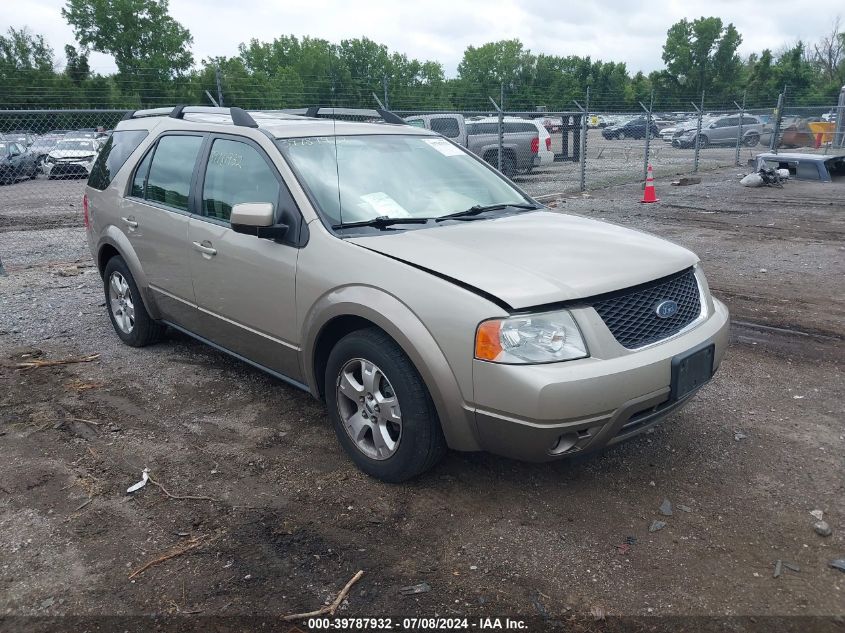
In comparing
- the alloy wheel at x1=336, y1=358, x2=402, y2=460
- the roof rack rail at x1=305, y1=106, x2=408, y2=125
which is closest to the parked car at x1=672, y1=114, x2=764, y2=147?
the roof rack rail at x1=305, y1=106, x2=408, y2=125

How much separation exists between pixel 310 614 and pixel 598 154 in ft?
71.7

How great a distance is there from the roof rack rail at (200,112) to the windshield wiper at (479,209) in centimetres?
129

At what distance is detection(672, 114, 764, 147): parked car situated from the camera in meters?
28.2

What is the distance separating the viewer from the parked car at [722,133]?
28.2m

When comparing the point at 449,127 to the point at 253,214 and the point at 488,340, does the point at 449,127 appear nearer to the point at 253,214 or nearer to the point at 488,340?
the point at 253,214

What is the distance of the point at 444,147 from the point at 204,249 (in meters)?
1.69

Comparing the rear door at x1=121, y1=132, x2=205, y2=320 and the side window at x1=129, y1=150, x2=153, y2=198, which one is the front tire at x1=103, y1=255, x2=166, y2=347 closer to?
the rear door at x1=121, y1=132, x2=205, y2=320

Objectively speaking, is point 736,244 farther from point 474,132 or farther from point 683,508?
point 474,132

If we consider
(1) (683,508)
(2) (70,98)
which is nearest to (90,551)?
(1) (683,508)

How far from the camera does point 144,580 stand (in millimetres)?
2824

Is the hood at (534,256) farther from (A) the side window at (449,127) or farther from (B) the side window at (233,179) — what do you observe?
(A) the side window at (449,127)

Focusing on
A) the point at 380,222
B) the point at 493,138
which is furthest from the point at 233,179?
the point at 493,138

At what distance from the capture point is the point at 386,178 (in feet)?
13.2

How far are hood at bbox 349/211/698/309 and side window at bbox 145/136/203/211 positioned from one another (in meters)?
1.69
